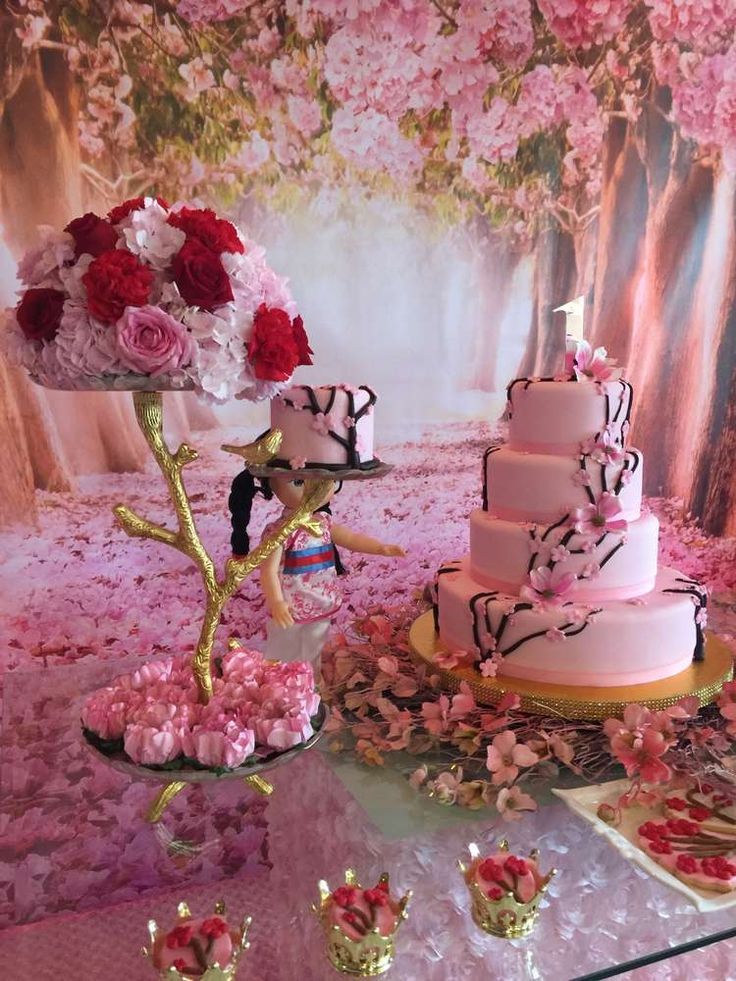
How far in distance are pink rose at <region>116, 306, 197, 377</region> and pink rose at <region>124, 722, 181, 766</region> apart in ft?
1.89

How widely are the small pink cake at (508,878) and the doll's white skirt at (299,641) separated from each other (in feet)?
2.96

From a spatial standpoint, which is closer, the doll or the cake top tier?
the cake top tier

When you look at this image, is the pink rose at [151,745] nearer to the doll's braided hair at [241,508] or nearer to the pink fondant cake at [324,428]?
the pink fondant cake at [324,428]

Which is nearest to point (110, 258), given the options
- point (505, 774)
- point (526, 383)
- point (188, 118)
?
point (526, 383)

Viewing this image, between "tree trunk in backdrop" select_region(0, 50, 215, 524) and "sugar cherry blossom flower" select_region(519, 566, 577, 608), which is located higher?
"tree trunk in backdrop" select_region(0, 50, 215, 524)

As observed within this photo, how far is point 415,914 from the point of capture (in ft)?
4.42

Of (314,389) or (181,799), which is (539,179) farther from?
(181,799)

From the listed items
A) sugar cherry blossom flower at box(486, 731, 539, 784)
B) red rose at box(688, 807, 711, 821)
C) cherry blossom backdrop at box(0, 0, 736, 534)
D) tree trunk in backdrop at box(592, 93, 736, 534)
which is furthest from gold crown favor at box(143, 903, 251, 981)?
tree trunk in backdrop at box(592, 93, 736, 534)

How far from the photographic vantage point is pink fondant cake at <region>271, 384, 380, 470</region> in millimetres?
1493

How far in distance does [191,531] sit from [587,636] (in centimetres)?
85

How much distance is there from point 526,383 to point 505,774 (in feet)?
2.76

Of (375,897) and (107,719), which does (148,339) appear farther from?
(375,897)

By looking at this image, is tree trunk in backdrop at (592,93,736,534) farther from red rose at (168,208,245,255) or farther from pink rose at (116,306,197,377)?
pink rose at (116,306,197,377)

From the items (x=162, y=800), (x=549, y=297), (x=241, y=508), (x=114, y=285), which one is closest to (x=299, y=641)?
(x=241, y=508)
